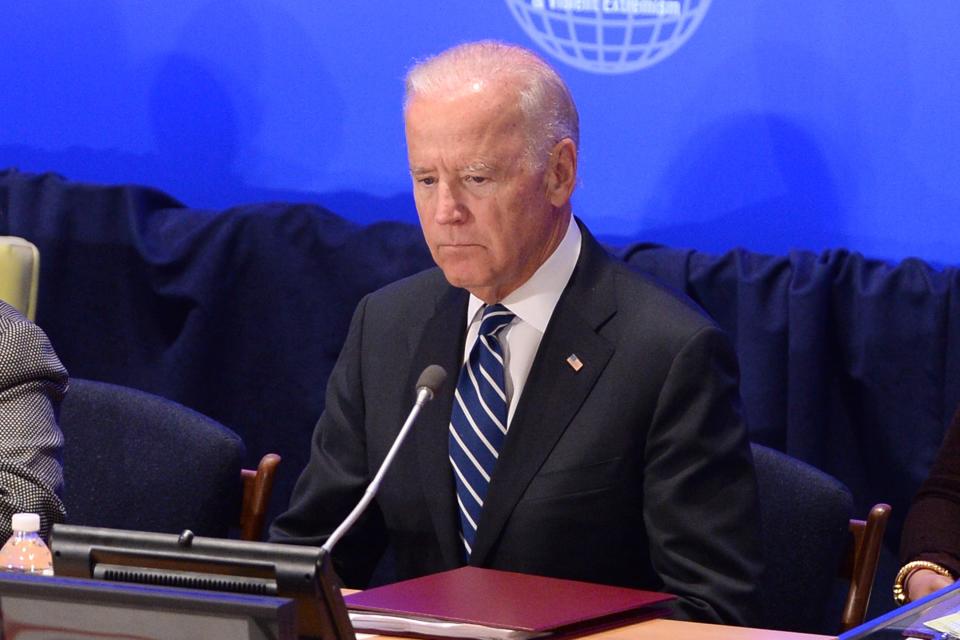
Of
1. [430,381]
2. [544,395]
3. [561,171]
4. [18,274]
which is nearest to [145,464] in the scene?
[18,274]

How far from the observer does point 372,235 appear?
151 inches

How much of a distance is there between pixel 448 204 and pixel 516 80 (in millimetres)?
229

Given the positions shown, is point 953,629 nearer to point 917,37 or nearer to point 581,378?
point 581,378

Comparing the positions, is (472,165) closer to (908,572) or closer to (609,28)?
(908,572)

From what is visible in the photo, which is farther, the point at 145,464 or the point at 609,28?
the point at 609,28

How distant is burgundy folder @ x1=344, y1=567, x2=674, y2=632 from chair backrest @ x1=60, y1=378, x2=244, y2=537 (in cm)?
79

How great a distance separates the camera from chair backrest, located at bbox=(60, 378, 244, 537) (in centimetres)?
280

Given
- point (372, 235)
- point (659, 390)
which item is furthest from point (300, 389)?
point (659, 390)

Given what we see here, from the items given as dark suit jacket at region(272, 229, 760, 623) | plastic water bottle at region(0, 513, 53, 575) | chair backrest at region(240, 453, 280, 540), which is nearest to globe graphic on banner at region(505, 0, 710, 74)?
dark suit jacket at region(272, 229, 760, 623)

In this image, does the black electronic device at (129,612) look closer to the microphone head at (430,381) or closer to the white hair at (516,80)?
the microphone head at (430,381)

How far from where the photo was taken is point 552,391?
2490 millimetres

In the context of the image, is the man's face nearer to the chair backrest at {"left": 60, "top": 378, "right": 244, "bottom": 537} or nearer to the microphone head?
the microphone head

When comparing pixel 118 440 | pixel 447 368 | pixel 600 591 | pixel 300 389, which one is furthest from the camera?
pixel 300 389

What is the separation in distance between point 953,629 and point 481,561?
944 millimetres
